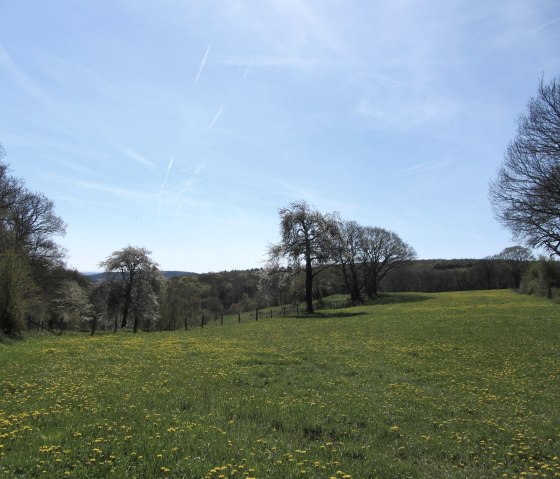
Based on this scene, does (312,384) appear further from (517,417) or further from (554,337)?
(554,337)

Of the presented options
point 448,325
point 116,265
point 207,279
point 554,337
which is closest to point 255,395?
point 554,337

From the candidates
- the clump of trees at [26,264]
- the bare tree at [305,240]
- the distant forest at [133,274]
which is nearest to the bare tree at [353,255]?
the distant forest at [133,274]

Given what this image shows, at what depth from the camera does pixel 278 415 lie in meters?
9.95

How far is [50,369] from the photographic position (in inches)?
612

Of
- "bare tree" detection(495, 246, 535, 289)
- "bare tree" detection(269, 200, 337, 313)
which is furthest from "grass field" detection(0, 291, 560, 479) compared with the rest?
"bare tree" detection(495, 246, 535, 289)

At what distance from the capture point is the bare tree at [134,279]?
61500 mm

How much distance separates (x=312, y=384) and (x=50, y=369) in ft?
32.2

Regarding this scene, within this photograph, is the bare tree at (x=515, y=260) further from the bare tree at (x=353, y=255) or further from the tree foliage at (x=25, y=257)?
the tree foliage at (x=25, y=257)

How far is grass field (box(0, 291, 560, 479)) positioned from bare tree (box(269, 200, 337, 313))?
34.9m

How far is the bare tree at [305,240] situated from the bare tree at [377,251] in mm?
29776

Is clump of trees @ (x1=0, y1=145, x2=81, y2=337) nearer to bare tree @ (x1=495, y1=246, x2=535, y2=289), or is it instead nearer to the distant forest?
the distant forest

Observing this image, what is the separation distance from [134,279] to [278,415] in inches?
2238

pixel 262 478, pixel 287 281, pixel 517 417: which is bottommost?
pixel 517 417

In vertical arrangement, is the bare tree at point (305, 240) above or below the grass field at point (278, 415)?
above
